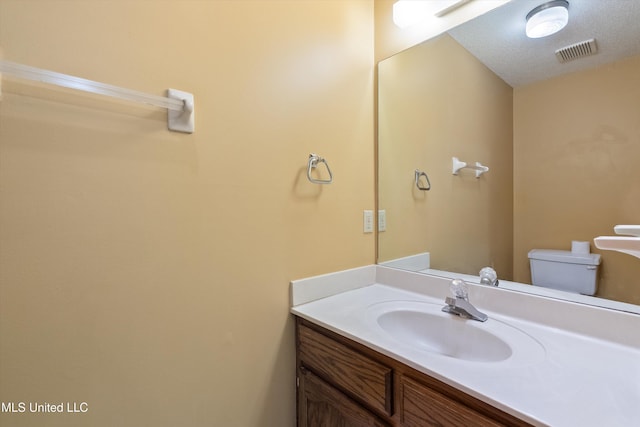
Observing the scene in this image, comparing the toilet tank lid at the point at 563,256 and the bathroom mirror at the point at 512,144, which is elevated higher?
the bathroom mirror at the point at 512,144

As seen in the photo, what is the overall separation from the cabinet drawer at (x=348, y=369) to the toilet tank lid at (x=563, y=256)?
74 centimetres

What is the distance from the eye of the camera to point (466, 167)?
1.32 meters

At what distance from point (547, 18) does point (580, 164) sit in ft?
1.72

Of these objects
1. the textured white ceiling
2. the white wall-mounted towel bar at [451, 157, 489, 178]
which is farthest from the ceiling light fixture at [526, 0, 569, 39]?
the white wall-mounted towel bar at [451, 157, 489, 178]

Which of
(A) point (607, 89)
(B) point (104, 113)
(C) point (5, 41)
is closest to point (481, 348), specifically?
(A) point (607, 89)

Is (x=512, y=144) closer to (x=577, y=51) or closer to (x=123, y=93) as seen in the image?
(x=577, y=51)

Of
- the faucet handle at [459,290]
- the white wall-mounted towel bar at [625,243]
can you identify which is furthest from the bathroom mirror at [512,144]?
the white wall-mounted towel bar at [625,243]

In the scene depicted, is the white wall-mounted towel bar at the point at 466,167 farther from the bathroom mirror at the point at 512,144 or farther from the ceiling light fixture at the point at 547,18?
the ceiling light fixture at the point at 547,18

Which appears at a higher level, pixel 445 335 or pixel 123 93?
pixel 123 93

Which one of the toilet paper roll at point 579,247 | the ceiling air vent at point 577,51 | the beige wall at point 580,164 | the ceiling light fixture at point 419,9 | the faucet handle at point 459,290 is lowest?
the faucet handle at point 459,290

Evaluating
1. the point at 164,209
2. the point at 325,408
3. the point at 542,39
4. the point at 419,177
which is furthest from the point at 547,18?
the point at 325,408

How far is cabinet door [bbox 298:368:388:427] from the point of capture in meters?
0.87

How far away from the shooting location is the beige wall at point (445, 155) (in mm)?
1194
